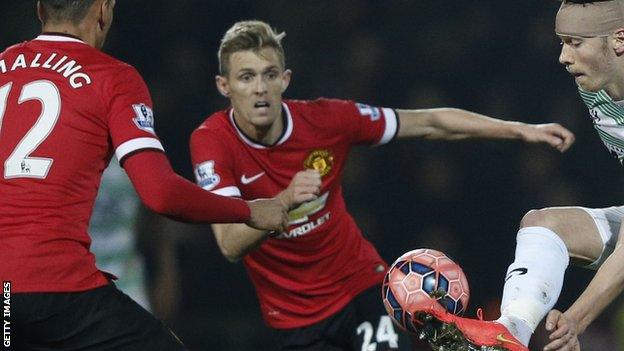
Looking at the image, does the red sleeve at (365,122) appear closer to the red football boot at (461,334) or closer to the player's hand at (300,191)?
the player's hand at (300,191)

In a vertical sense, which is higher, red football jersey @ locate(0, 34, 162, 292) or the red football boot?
red football jersey @ locate(0, 34, 162, 292)

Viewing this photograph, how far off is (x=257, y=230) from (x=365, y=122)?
1.03 meters

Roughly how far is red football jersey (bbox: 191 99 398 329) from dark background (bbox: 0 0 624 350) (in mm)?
1653

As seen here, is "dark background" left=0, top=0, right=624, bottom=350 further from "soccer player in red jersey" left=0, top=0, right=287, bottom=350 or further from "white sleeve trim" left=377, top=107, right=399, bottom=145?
"soccer player in red jersey" left=0, top=0, right=287, bottom=350

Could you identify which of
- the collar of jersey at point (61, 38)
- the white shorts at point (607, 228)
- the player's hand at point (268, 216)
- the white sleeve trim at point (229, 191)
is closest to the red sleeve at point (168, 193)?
the player's hand at point (268, 216)

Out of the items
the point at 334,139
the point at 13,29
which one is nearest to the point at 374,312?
the point at 334,139

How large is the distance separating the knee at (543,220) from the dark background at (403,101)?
2.69 meters

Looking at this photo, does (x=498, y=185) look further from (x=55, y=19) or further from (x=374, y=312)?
(x=55, y=19)

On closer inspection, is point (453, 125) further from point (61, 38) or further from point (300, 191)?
point (61, 38)

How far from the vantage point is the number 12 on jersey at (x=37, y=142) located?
3.57 m

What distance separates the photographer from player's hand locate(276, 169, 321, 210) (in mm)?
3797

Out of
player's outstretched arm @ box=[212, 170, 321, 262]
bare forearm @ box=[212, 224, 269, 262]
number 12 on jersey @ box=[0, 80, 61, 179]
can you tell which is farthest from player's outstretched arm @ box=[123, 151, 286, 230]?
bare forearm @ box=[212, 224, 269, 262]

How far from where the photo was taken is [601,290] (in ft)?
12.0

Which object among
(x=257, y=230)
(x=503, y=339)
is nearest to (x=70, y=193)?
(x=257, y=230)
